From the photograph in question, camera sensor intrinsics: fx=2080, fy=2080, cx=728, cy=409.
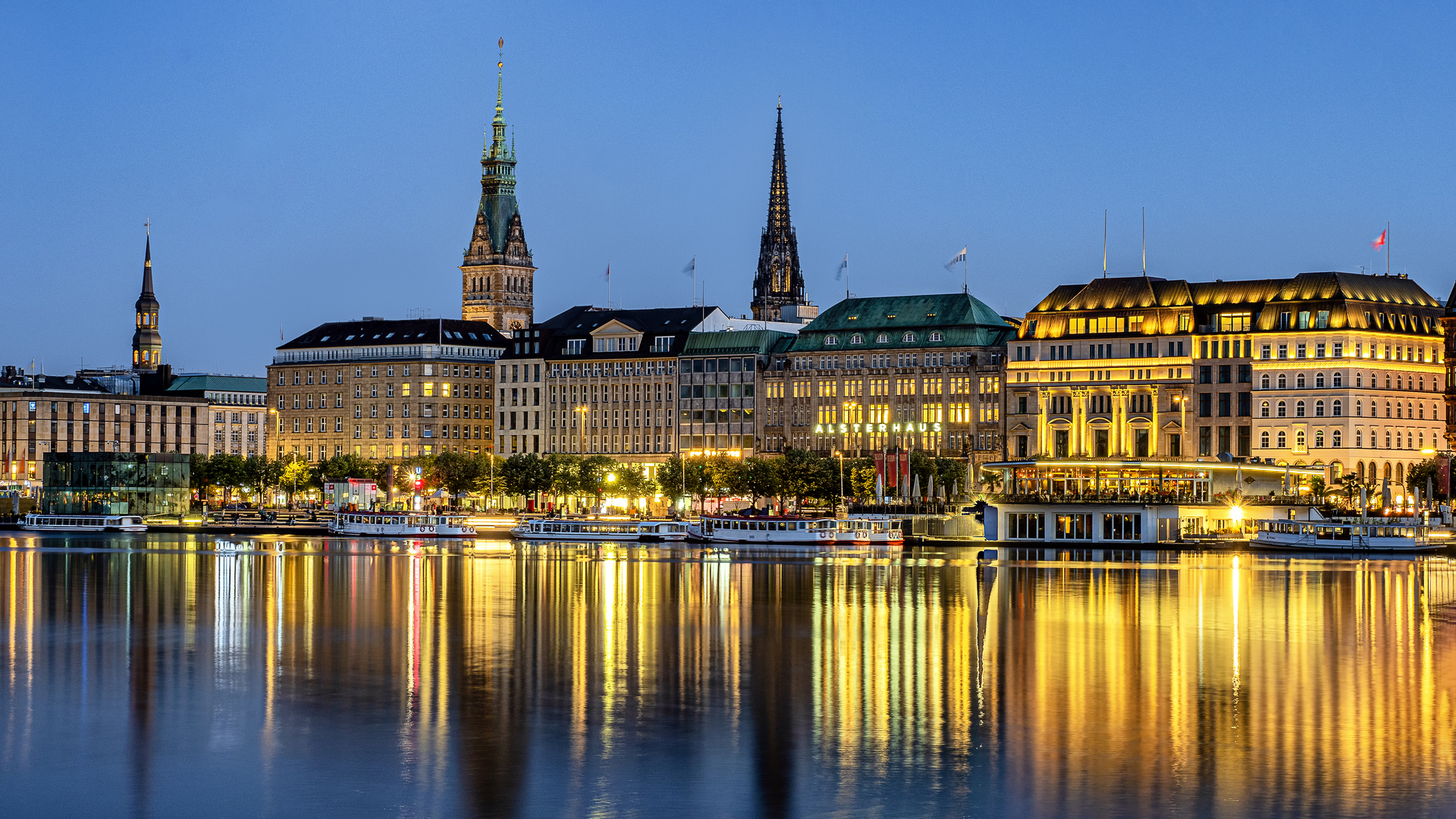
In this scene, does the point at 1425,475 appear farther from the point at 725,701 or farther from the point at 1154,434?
the point at 725,701

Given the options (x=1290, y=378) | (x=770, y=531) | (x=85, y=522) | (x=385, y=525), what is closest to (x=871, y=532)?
(x=770, y=531)

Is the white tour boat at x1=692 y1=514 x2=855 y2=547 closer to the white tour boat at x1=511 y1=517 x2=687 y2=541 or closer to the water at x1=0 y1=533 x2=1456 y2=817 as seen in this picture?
the white tour boat at x1=511 y1=517 x2=687 y2=541

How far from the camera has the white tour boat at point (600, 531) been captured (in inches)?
6496

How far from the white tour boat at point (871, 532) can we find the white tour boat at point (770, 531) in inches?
22.4

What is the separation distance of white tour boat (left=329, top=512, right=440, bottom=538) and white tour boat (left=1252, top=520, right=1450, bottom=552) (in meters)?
67.4

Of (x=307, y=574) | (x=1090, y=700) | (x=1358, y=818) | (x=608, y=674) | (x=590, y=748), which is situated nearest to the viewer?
(x=1358, y=818)

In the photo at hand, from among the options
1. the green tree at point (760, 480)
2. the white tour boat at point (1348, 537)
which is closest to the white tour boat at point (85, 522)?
the green tree at point (760, 480)

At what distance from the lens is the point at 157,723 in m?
51.4

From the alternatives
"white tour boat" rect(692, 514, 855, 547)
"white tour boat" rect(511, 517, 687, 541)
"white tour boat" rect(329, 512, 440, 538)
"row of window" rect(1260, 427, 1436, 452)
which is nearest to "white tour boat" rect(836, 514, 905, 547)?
"white tour boat" rect(692, 514, 855, 547)

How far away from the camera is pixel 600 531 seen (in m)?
168

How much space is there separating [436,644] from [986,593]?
33.7 metres

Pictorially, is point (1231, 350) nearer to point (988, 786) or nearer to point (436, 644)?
point (436, 644)

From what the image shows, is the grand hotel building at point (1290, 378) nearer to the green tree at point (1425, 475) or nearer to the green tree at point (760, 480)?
the green tree at point (1425, 475)

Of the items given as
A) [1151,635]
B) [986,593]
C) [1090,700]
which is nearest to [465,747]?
[1090,700]
